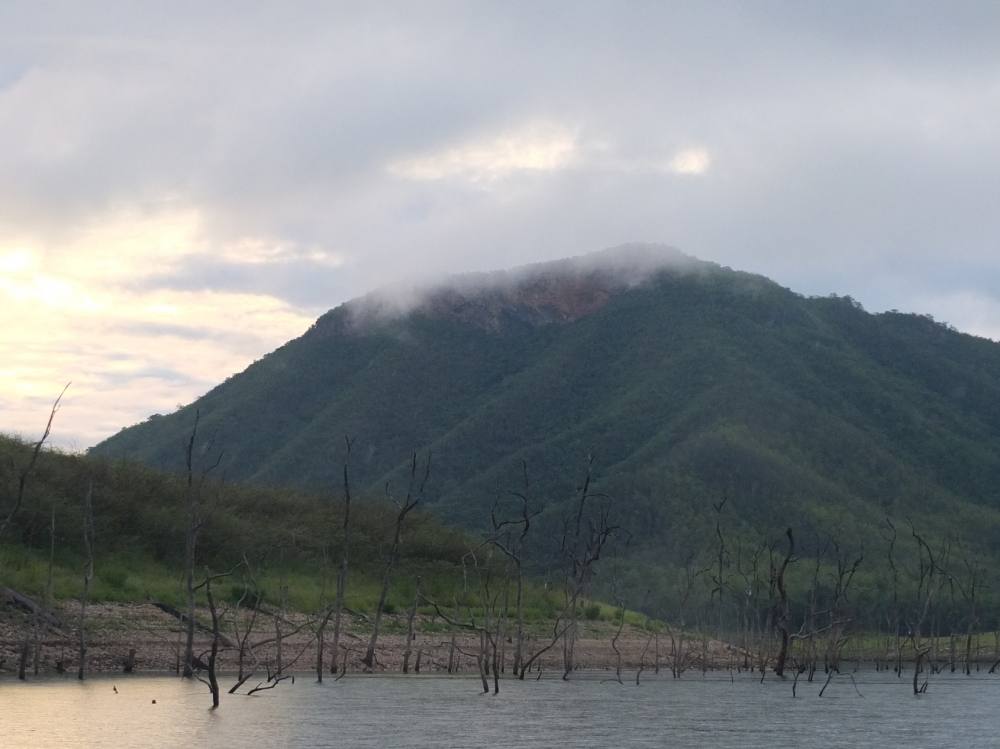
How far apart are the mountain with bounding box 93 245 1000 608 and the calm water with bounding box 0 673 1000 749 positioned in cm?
5455

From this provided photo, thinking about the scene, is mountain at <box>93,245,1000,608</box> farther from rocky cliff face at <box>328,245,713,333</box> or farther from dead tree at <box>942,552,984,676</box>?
dead tree at <box>942,552,984,676</box>

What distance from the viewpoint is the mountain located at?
11925cm

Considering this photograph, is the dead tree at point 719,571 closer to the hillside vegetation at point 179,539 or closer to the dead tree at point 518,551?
the dead tree at point 518,551

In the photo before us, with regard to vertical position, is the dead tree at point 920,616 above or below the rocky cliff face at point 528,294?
below

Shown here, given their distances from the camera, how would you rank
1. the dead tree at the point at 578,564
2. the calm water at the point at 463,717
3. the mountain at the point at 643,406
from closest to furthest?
1. the calm water at the point at 463,717
2. the dead tree at the point at 578,564
3. the mountain at the point at 643,406

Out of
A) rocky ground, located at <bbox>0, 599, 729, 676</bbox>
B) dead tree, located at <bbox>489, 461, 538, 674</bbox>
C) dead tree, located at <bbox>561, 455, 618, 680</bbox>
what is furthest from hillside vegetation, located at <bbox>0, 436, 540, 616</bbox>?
dead tree, located at <bbox>489, 461, 538, 674</bbox>

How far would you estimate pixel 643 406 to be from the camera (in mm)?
138875

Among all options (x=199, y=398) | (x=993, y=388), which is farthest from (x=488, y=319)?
(x=993, y=388)

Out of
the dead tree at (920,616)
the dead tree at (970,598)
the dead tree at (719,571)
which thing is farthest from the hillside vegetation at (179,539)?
the dead tree at (970,598)

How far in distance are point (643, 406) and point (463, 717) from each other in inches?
3968

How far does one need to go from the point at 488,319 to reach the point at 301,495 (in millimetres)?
96460

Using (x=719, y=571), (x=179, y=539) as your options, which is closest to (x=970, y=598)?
(x=719, y=571)

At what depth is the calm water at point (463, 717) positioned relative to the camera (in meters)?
33.2

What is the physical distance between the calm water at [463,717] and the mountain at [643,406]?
2148 inches
